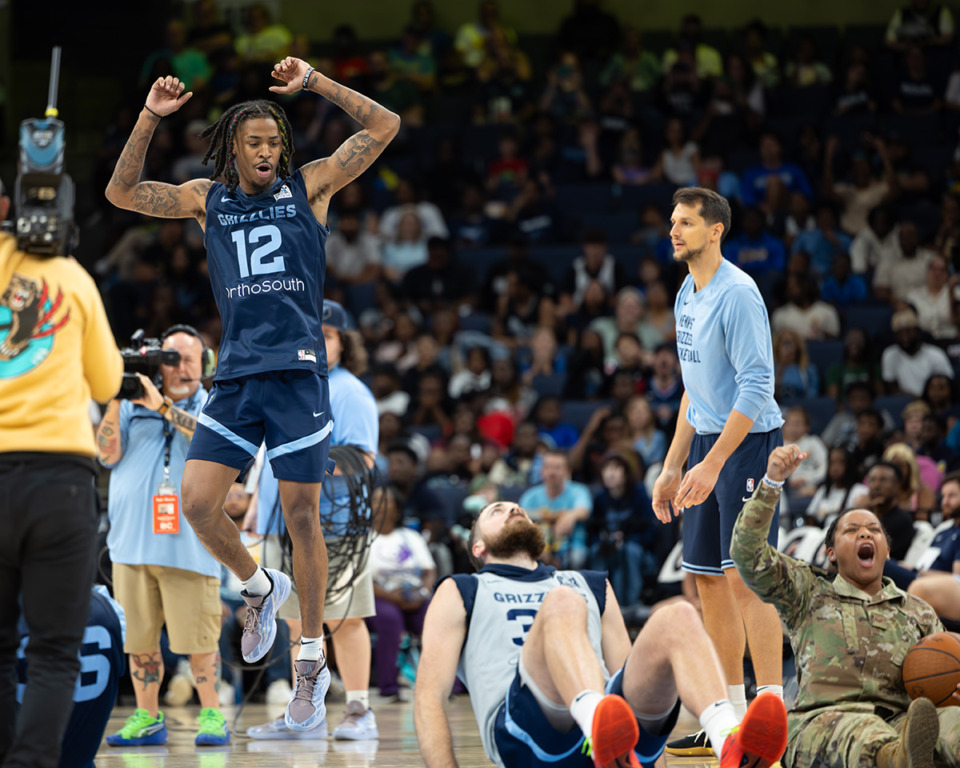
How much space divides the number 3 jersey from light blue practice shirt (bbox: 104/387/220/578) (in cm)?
217

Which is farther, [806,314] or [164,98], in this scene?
[806,314]

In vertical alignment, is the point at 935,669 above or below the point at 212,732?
above

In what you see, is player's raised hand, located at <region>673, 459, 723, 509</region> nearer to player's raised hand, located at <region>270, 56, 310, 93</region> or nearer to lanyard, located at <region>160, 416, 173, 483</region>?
player's raised hand, located at <region>270, 56, 310, 93</region>

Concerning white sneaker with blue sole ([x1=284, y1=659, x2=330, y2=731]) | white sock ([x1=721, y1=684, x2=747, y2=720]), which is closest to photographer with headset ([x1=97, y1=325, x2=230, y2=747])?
white sneaker with blue sole ([x1=284, y1=659, x2=330, y2=731])

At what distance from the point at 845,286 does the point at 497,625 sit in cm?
822

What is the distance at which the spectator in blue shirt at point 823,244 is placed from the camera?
11.5 metres

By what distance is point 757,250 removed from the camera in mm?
11391

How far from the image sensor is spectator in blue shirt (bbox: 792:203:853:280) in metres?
11.5

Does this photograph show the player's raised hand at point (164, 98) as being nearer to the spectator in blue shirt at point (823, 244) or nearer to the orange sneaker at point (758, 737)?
the orange sneaker at point (758, 737)

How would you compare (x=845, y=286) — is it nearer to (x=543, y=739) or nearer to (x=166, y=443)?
(x=166, y=443)

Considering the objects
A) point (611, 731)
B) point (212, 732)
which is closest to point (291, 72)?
point (611, 731)

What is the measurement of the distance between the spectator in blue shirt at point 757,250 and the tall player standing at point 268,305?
24.0 feet

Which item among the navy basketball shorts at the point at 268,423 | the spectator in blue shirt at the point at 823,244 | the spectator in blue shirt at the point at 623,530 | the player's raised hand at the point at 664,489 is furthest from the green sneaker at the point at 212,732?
the spectator in blue shirt at the point at 823,244

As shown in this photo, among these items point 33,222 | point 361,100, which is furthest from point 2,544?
point 361,100
